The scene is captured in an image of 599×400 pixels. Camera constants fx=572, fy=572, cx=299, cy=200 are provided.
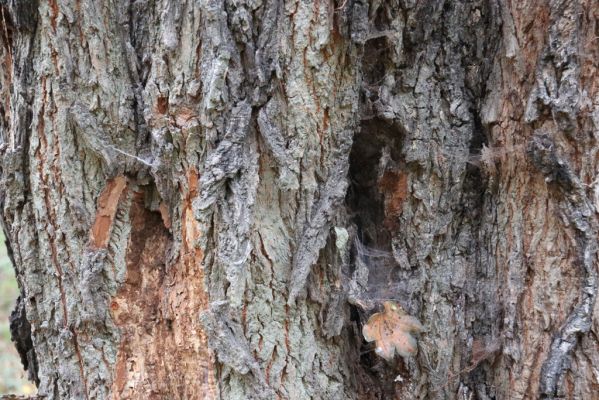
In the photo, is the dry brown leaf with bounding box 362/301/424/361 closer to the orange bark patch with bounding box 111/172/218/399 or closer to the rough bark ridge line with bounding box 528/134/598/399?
the rough bark ridge line with bounding box 528/134/598/399

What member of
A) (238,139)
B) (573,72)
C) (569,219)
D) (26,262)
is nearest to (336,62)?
(238,139)

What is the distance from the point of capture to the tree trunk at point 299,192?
139cm

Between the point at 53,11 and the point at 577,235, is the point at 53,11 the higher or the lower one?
the higher one

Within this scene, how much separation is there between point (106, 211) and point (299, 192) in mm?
516

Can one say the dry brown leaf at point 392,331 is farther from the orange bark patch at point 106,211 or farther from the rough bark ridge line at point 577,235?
the orange bark patch at point 106,211

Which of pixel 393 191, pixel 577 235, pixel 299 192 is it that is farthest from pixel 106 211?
pixel 577 235

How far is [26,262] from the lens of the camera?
62.0 inches

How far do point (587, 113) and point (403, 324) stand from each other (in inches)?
27.5

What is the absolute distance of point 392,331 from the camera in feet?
4.95

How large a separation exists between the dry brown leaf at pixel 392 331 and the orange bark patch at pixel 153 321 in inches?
18.5

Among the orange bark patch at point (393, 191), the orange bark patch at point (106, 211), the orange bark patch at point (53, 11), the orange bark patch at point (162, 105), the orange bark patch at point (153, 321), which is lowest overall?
the orange bark patch at point (153, 321)

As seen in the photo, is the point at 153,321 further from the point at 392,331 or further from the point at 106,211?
the point at 392,331

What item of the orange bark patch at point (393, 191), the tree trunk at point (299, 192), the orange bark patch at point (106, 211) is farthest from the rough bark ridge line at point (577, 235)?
the orange bark patch at point (106, 211)

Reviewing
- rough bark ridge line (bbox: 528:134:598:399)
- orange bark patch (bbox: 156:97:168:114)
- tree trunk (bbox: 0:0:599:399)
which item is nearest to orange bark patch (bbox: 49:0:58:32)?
tree trunk (bbox: 0:0:599:399)
